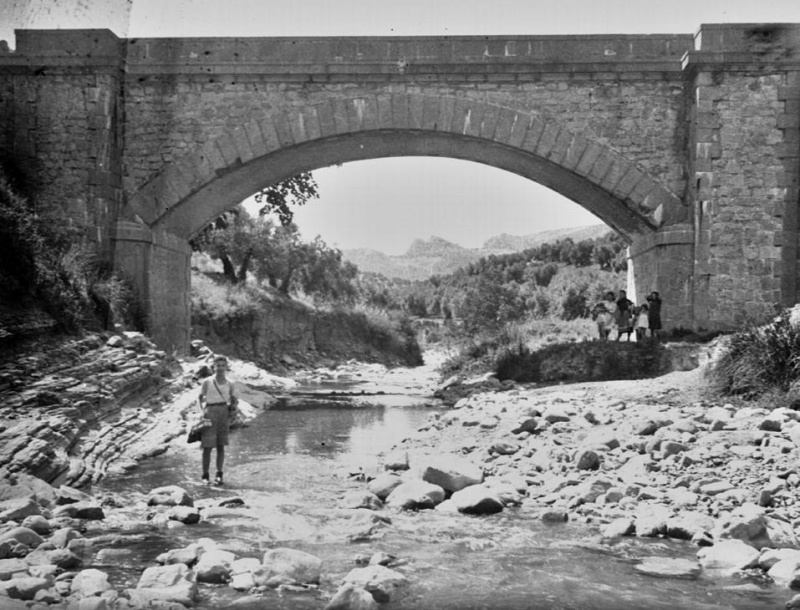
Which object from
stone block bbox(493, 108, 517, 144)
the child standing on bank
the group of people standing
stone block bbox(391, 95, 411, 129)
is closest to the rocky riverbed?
the group of people standing

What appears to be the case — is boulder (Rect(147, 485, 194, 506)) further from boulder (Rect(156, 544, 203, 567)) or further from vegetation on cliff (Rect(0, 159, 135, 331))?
vegetation on cliff (Rect(0, 159, 135, 331))

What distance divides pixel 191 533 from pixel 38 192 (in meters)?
9.60

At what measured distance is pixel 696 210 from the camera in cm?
1308

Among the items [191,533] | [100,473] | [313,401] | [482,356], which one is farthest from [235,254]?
[191,533]

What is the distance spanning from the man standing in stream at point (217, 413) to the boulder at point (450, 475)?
2.00m

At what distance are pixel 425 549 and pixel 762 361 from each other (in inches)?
227

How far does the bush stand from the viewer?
9.14 m

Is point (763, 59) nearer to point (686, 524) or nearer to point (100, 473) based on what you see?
point (686, 524)

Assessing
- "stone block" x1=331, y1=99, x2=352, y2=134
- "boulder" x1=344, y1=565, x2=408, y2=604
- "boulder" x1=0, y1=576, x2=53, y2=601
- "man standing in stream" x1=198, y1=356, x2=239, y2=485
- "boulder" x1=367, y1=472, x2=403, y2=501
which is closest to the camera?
"boulder" x1=0, y1=576, x2=53, y2=601

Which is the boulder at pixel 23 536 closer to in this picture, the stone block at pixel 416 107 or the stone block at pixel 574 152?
the stone block at pixel 416 107

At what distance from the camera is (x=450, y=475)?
7062mm

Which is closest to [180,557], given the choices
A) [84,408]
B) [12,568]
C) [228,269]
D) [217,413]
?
[12,568]

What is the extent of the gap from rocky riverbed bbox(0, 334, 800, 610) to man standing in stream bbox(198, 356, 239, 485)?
0.81 metres

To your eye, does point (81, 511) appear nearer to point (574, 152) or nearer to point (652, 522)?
point (652, 522)
